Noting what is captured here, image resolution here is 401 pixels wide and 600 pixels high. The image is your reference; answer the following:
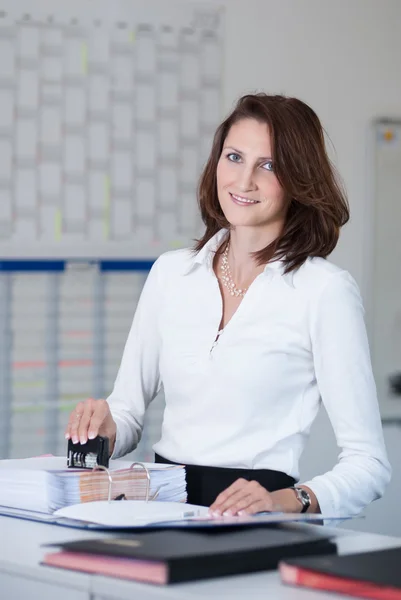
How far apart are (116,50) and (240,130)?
170 cm

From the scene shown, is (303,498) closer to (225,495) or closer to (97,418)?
(225,495)

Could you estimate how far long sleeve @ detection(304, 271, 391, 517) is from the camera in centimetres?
186

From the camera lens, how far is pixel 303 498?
1.76m

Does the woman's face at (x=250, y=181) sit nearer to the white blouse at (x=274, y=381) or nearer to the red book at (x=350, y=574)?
the white blouse at (x=274, y=381)

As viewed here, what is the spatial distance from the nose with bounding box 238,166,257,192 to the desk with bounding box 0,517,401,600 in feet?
2.62

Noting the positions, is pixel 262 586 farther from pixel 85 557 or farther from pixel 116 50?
pixel 116 50

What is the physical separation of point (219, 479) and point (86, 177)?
194 centimetres

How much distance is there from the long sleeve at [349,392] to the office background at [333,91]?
1.83 m

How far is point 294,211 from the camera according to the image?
217 cm

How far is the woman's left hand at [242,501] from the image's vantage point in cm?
155

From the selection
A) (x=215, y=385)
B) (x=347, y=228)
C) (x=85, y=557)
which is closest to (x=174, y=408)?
(x=215, y=385)

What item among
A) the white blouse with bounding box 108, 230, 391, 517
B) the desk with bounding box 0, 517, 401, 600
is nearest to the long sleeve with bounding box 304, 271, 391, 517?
the white blouse with bounding box 108, 230, 391, 517

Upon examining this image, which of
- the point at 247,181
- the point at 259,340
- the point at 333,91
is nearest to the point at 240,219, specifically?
the point at 247,181

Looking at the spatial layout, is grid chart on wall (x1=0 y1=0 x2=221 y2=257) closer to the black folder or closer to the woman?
the woman
